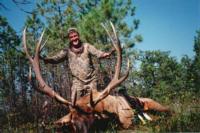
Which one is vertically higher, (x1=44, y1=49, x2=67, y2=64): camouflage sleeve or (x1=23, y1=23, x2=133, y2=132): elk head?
(x1=44, y1=49, x2=67, y2=64): camouflage sleeve

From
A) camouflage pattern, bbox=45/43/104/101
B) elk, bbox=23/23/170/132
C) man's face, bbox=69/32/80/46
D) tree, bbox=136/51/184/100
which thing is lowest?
elk, bbox=23/23/170/132

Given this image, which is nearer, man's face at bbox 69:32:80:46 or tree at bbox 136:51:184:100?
man's face at bbox 69:32:80:46

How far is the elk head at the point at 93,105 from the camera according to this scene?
494 cm

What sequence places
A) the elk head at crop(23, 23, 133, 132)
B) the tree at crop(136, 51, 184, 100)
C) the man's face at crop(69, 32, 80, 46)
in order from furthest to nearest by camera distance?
the tree at crop(136, 51, 184, 100)
the man's face at crop(69, 32, 80, 46)
the elk head at crop(23, 23, 133, 132)

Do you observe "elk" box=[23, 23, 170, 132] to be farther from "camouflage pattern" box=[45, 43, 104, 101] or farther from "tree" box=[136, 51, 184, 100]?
"tree" box=[136, 51, 184, 100]

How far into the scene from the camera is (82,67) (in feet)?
20.1

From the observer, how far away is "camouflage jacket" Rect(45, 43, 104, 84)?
20.1 ft

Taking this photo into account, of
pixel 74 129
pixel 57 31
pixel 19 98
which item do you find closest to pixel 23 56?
pixel 19 98

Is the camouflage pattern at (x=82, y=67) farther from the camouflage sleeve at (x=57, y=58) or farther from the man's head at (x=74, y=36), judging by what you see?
the man's head at (x=74, y=36)

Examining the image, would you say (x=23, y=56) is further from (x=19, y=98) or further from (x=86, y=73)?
(x=86, y=73)

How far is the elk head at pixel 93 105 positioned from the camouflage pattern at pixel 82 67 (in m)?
0.42

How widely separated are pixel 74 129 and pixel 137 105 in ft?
5.99

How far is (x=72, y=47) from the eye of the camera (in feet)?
20.3

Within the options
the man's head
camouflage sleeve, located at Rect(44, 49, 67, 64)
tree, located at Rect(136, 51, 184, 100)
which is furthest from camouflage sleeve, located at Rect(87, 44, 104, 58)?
tree, located at Rect(136, 51, 184, 100)
